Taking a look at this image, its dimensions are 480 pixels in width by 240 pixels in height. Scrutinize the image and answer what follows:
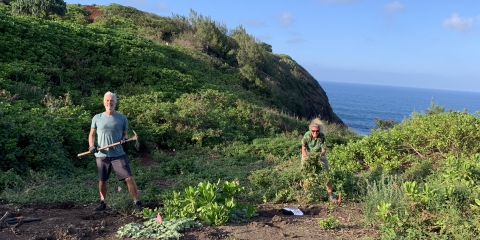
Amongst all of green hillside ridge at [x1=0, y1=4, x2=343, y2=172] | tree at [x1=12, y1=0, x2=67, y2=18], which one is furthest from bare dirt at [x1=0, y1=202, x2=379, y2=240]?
tree at [x1=12, y1=0, x2=67, y2=18]

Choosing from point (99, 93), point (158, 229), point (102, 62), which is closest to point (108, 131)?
point (158, 229)

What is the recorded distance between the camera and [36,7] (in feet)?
71.1

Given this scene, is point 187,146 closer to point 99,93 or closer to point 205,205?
point 99,93

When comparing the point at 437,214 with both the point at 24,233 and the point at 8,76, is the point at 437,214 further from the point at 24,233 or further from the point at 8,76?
the point at 8,76

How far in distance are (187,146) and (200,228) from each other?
789 cm

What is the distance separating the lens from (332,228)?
479cm

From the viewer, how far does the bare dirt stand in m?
4.47

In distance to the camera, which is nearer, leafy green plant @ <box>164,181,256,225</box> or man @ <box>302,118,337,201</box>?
leafy green plant @ <box>164,181,256,225</box>

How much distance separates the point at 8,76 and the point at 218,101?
295 inches

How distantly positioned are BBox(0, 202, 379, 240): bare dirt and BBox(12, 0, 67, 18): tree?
61.9 ft

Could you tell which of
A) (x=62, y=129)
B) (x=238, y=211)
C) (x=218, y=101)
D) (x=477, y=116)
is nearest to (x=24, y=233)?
(x=238, y=211)

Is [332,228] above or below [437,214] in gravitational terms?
below

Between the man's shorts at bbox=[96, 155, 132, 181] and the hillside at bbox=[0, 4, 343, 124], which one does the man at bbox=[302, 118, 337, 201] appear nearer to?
the man's shorts at bbox=[96, 155, 132, 181]

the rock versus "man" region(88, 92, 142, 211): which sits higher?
"man" region(88, 92, 142, 211)
